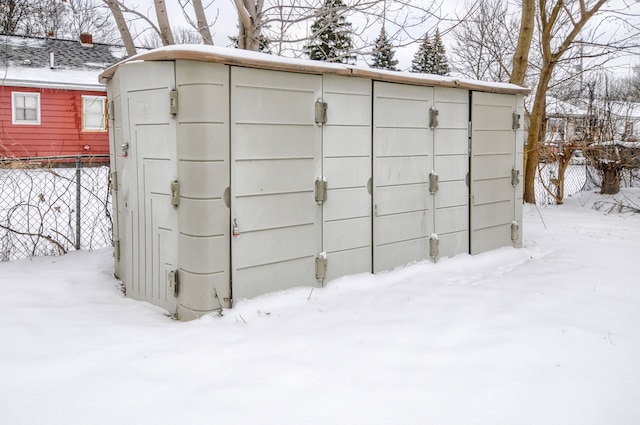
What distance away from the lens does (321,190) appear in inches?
165

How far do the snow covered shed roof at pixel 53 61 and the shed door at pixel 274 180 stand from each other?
13660 mm

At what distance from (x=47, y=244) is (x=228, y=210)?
315cm

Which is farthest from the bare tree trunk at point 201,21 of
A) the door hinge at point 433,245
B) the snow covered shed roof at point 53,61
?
the snow covered shed roof at point 53,61

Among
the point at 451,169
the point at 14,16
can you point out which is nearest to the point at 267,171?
the point at 451,169

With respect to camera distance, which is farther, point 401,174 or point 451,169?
point 451,169

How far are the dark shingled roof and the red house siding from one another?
4.31 ft

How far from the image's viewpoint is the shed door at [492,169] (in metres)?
5.55

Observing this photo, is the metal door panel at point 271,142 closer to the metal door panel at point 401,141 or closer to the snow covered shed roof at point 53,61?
the metal door panel at point 401,141

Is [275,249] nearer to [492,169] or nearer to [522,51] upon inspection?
[492,169]

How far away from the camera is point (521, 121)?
236 inches

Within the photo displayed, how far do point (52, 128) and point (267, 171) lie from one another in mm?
14394

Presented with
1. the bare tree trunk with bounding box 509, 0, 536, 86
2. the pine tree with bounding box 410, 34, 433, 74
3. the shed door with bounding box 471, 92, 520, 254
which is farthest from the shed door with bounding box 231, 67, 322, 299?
the pine tree with bounding box 410, 34, 433, 74

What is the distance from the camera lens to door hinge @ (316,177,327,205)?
418 centimetres

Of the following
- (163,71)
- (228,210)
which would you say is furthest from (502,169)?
(163,71)
